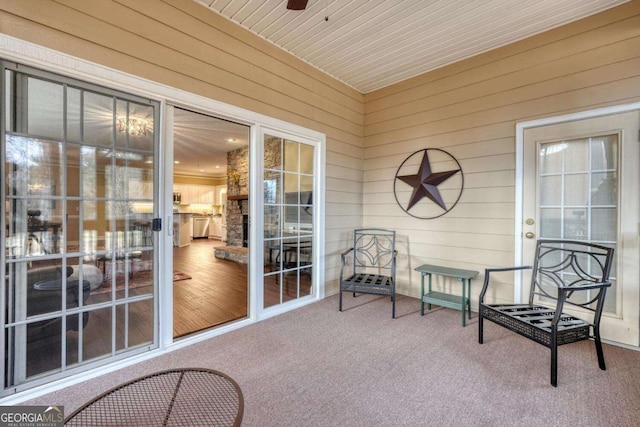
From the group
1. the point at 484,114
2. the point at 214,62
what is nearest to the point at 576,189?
the point at 484,114

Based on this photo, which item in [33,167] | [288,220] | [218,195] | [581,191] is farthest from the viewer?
[218,195]

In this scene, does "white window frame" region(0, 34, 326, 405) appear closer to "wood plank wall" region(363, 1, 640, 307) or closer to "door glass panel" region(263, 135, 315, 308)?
"door glass panel" region(263, 135, 315, 308)

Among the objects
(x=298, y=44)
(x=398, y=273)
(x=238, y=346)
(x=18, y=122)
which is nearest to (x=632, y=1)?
(x=298, y=44)

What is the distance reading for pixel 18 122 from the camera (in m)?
1.71

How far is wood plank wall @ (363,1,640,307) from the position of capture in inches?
99.6

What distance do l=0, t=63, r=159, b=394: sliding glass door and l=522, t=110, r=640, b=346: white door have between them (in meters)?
3.58

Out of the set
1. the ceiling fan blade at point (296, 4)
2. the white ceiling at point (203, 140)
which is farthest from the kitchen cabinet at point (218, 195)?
the ceiling fan blade at point (296, 4)

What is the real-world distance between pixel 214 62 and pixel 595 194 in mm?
3713

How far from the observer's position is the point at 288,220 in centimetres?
334

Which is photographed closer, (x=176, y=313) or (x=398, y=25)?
(x=398, y=25)

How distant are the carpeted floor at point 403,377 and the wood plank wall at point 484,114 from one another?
1.03 meters

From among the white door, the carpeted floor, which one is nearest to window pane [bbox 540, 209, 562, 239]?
the white door

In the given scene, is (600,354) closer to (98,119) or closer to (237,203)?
(98,119)

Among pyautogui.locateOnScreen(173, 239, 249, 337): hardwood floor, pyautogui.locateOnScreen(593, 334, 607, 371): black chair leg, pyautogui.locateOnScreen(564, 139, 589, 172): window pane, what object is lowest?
pyautogui.locateOnScreen(173, 239, 249, 337): hardwood floor
